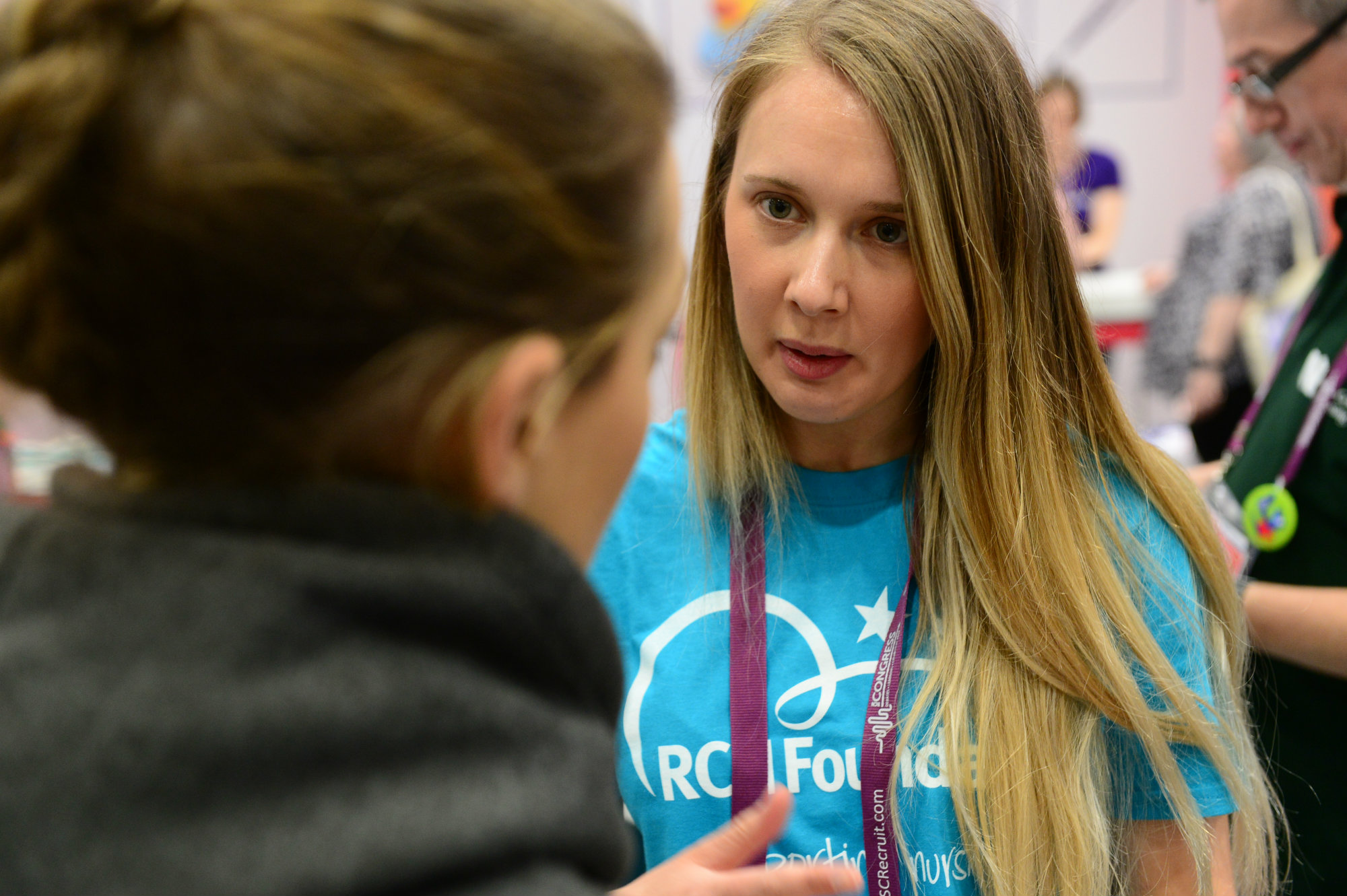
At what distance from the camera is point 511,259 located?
54cm

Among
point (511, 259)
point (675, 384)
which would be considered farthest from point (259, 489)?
point (675, 384)

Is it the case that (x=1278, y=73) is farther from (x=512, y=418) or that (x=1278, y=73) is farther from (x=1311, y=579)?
(x=512, y=418)

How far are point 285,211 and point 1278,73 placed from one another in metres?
1.58

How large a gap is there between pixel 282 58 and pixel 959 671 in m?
0.94

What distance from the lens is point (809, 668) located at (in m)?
1.23

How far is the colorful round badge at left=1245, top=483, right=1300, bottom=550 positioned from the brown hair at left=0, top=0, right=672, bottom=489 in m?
1.39

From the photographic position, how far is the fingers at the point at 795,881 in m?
0.71

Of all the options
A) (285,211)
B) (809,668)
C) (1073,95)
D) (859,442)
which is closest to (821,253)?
(859,442)

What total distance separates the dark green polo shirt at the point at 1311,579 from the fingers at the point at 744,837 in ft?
3.76

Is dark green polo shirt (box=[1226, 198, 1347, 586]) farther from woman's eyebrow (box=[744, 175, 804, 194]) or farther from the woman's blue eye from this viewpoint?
woman's eyebrow (box=[744, 175, 804, 194])

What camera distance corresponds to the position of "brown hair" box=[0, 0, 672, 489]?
19.5 inches

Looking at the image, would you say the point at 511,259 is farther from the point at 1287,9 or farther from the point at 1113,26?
the point at 1113,26

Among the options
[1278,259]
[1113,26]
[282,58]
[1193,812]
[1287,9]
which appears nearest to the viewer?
[282,58]

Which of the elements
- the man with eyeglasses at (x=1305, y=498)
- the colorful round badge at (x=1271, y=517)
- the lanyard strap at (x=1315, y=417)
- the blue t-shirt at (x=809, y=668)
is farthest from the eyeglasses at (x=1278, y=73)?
the blue t-shirt at (x=809, y=668)
